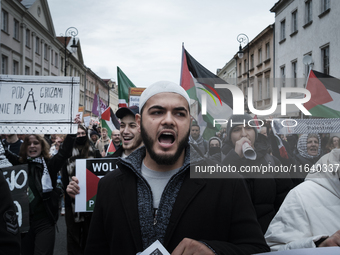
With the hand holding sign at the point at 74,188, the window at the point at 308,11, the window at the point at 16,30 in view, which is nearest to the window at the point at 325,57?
the window at the point at 308,11

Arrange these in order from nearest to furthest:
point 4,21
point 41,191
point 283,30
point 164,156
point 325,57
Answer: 1. point 164,156
2. point 41,191
3. point 325,57
4. point 283,30
5. point 4,21

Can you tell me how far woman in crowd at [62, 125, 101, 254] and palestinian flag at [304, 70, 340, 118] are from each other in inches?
109

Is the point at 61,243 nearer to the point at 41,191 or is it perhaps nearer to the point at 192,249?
→ the point at 41,191

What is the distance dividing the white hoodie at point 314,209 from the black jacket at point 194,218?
1.62 feet

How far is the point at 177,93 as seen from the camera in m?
1.89

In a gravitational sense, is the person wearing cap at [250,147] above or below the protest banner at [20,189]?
above

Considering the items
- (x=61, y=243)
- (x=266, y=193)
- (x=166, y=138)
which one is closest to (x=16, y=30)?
(x=61, y=243)

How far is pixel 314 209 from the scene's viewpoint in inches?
80.7

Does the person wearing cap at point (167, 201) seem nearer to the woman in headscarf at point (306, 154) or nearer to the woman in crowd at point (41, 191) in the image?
the woman in headscarf at point (306, 154)

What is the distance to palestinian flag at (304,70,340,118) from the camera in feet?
7.85

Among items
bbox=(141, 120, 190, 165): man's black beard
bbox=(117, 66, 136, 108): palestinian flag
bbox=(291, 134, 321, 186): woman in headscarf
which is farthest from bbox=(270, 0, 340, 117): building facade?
bbox=(141, 120, 190, 165): man's black beard

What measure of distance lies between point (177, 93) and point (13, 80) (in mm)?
3156

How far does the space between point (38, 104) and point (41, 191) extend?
3.49 feet

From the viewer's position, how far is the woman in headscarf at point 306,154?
2262mm
